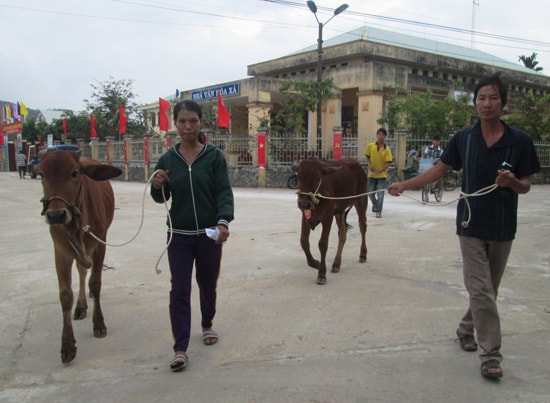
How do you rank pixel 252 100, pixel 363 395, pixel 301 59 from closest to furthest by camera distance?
pixel 363 395 → pixel 252 100 → pixel 301 59

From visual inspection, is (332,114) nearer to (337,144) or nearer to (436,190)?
(337,144)

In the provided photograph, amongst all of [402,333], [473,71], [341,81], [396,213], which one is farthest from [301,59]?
[402,333]

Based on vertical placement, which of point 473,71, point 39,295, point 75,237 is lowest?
point 39,295

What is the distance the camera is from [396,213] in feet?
33.3

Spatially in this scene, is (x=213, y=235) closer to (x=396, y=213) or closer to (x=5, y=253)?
(x=5, y=253)

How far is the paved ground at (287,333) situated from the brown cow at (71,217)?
0.34 meters

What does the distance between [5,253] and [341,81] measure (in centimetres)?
1833

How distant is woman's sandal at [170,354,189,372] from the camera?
3107 mm

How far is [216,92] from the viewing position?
73.3ft

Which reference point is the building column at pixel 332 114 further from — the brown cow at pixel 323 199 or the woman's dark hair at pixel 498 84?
the woman's dark hair at pixel 498 84

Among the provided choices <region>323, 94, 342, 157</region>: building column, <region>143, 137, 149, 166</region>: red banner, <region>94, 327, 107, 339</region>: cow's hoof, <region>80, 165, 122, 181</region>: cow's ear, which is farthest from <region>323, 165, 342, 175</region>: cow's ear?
<region>143, 137, 149, 166</region>: red banner

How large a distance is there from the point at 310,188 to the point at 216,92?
60.5ft

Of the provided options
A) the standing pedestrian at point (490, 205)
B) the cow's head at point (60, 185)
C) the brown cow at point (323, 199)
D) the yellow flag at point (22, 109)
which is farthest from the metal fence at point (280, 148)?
the yellow flag at point (22, 109)

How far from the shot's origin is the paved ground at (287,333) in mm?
2883
